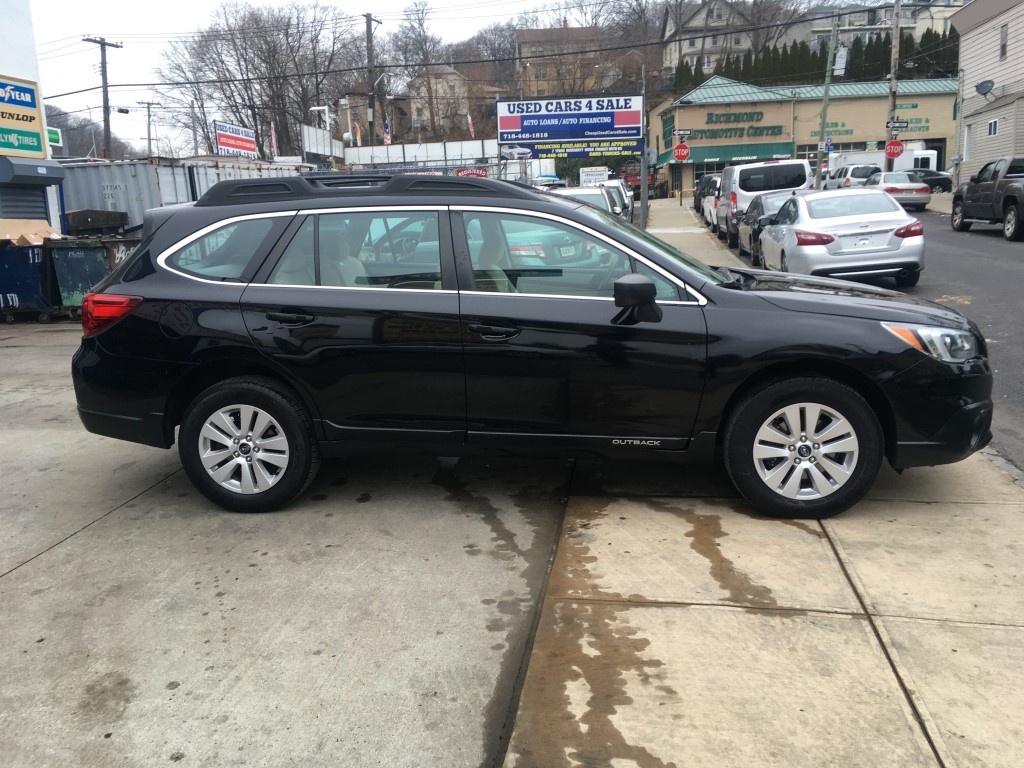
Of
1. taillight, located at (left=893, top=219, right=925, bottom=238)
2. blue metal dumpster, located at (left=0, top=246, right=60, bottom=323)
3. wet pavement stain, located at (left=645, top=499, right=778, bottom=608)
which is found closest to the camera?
wet pavement stain, located at (left=645, top=499, right=778, bottom=608)

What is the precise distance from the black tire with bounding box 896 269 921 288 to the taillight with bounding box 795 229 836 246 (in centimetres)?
158

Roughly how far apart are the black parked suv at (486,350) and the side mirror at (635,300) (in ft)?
0.04

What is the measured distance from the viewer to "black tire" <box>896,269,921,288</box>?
1274 cm

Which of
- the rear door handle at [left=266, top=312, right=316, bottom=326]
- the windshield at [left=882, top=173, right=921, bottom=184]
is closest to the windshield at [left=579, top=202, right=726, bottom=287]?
the rear door handle at [left=266, top=312, right=316, bottom=326]

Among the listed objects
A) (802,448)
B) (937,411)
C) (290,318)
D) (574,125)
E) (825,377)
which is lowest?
(802,448)

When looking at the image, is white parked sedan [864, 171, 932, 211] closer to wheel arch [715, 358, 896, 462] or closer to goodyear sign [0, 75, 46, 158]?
goodyear sign [0, 75, 46, 158]

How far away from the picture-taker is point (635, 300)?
428 centimetres

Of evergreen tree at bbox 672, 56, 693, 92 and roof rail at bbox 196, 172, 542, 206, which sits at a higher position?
evergreen tree at bbox 672, 56, 693, 92

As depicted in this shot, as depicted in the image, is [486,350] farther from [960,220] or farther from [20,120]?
[960,220]

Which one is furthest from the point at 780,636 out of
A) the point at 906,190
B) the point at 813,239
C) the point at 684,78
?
the point at 684,78

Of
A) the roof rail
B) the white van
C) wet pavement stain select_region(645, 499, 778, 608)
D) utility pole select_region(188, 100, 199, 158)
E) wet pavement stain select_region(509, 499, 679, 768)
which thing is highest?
utility pole select_region(188, 100, 199, 158)

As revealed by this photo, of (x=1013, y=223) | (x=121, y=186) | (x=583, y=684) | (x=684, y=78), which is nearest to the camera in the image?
(x=583, y=684)

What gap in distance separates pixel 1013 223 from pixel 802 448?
17.7 meters

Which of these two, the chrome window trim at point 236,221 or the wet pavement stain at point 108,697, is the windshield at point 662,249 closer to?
the chrome window trim at point 236,221
